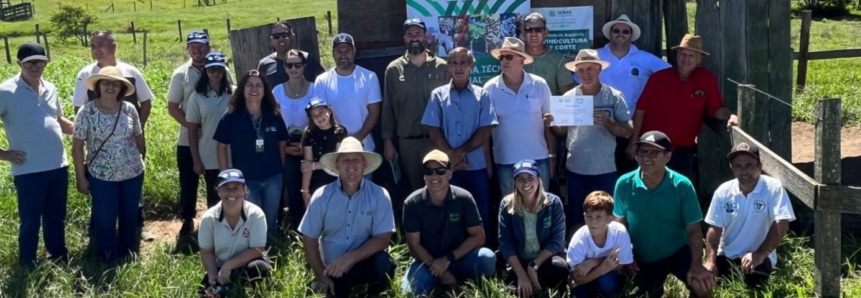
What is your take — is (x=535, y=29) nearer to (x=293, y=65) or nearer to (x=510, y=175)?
(x=510, y=175)

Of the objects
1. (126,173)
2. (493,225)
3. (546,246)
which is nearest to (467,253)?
(546,246)

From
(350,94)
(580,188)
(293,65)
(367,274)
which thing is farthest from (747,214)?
(293,65)

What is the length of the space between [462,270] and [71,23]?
3781 cm

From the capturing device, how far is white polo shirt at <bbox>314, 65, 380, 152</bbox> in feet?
23.4

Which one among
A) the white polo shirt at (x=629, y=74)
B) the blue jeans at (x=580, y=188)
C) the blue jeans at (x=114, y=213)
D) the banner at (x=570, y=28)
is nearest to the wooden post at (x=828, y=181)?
the blue jeans at (x=580, y=188)

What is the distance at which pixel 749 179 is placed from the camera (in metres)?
5.78

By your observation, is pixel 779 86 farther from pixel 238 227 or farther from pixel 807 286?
pixel 238 227

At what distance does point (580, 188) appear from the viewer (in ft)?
22.6

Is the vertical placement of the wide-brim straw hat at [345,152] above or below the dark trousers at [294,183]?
above

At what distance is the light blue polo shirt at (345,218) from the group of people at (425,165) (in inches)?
0.4

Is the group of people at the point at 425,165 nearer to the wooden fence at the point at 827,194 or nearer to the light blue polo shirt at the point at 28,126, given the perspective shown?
the light blue polo shirt at the point at 28,126

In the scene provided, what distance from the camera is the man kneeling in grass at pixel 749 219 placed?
226 inches

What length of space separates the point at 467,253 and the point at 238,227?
1586 millimetres

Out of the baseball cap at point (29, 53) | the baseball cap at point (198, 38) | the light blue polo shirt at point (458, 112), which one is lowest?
the light blue polo shirt at point (458, 112)
